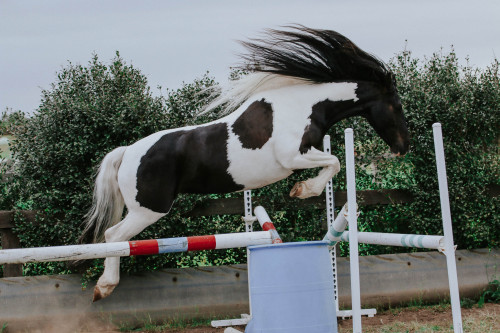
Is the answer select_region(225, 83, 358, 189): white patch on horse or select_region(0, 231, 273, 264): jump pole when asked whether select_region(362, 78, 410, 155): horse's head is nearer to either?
select_region(225, 83, 358, 189): white patch on horse

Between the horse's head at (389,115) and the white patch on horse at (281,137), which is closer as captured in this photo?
the white patch on horse at (281,137)

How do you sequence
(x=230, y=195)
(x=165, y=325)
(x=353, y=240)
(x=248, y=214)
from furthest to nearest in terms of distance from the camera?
(x=230, y=195) < (x=165, y=325) < (x=248, y=214) < (x=353, y=240)

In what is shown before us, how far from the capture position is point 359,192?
462cm

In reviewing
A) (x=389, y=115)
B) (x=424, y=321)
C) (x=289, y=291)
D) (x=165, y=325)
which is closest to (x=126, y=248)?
(x=289, y=291)

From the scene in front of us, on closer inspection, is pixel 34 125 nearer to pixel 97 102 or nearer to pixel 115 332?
pixel 97 102

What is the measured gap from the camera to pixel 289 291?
92.6 inches

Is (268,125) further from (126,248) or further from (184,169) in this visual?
(126,248)

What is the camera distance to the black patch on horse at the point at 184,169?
3.12m

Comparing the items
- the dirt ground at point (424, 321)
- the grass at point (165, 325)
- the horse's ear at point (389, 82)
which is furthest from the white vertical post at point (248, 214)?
the horse's ear at point (389, 82)

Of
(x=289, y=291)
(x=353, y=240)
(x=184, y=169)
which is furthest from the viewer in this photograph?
(x=184, y=169)

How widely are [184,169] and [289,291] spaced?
1097 millimetres

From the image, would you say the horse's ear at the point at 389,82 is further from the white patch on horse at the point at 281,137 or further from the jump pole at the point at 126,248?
the jump pole at the point at 126,248

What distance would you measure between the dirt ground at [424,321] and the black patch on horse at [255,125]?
166 centimetres

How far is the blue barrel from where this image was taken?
2.34 m
